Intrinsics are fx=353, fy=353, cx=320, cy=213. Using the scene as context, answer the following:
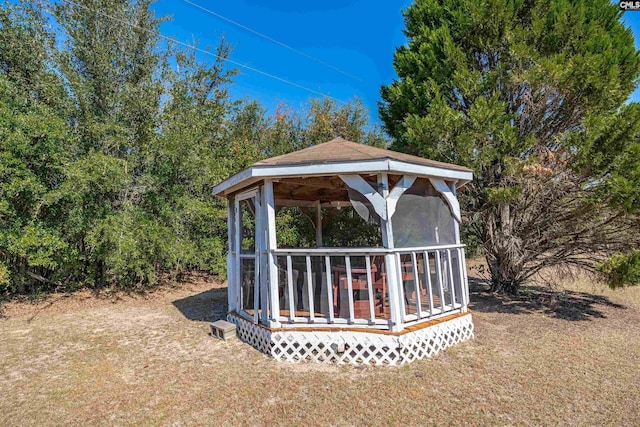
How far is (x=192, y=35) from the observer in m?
11.6

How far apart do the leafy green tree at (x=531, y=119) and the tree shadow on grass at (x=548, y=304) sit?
458mm

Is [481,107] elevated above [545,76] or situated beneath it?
situated beneath

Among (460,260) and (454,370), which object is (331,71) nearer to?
(460,260)

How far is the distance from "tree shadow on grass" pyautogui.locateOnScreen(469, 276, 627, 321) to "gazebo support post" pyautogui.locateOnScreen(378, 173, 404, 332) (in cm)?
362

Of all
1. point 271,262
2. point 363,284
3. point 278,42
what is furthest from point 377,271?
point 278,42

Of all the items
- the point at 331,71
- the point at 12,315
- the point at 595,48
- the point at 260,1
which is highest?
the point at 260,1

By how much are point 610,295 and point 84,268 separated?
43.1 feet

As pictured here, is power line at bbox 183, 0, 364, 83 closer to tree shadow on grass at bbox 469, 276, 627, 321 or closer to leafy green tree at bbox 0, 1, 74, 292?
leafy green tree at bbox 0, 1, 74, 292

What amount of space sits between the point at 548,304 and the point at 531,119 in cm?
392

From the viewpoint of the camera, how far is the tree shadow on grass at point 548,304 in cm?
680

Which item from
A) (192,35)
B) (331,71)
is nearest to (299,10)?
(331,71)

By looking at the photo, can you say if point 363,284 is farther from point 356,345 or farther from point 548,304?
point 548,304

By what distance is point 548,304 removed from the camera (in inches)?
293

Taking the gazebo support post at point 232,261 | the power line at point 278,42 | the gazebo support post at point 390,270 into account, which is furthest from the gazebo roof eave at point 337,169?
the power line at point 278,42
